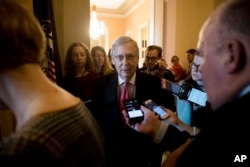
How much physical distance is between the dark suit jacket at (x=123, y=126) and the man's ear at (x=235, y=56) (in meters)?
0.84

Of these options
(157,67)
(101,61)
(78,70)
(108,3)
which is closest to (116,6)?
(108,3)

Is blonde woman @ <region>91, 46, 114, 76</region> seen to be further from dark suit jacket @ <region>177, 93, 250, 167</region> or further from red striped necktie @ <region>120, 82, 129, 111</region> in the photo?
dark suit jacket @ <region>177, 93, 250, 167</region>

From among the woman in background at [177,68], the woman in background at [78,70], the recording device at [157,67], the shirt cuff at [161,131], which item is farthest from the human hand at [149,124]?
the woman in background at [177,68]

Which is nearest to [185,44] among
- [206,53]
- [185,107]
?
[185,107]

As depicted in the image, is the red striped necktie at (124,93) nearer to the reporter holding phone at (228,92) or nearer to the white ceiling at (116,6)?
Answer: the reporter holding phone at (228,92)

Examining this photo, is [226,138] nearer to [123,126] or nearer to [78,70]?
[123,126]

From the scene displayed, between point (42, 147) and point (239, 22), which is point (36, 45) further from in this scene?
point (239, 22)

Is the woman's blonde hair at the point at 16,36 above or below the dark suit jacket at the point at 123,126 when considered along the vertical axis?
above

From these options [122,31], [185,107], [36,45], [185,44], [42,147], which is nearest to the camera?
[42,147]

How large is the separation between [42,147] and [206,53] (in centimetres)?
39

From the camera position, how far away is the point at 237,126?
516mm

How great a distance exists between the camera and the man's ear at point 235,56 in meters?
0.53

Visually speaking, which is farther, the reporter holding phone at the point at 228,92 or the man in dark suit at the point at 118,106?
the man in dark suit at the point at 118,106

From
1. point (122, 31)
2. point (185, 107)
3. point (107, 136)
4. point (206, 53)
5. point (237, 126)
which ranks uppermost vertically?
point (122, 31)
